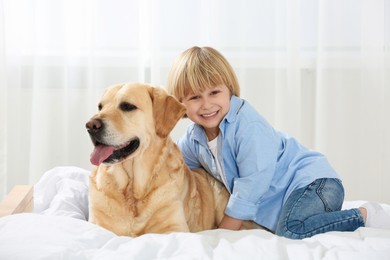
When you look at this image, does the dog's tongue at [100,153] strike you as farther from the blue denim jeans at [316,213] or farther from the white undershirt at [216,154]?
the blue denim jeans at [316,213]

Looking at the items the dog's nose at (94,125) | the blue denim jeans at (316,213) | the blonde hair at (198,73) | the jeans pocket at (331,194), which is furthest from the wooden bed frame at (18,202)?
the jeans pocket at (331,194)

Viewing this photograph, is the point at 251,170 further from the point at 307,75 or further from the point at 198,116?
the point at 307,75

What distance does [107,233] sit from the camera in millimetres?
1625

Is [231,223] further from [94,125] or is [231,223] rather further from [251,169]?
[94,125]

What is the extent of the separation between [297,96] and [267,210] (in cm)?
127

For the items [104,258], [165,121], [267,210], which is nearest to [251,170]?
[267,210]

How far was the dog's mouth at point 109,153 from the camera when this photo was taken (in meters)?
1.80

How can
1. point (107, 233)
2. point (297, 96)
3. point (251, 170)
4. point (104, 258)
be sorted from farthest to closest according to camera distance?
point (297, 96), point (251, 170), point (107, 233), point (104, 258)

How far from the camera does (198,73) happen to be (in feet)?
6.92

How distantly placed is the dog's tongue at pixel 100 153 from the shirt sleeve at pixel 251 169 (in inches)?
20.1

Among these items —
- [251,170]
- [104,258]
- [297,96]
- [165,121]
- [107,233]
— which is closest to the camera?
[104,258]

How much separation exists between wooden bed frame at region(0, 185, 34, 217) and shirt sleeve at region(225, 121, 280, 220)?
0.70 metres

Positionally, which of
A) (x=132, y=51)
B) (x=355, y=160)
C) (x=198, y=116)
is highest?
(x=132, y=51)

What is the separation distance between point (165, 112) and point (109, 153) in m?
0.24
